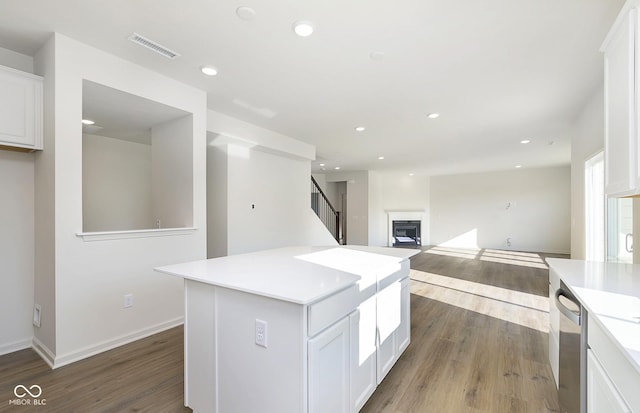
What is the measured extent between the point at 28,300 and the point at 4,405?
108 centimetres

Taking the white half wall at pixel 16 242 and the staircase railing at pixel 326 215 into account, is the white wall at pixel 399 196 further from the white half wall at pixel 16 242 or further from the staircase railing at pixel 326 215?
the white half wall at pixel 16 242

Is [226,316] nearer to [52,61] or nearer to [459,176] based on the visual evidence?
[52,61]

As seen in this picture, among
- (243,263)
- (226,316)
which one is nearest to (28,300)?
(243,263)

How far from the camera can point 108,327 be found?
8.64ft

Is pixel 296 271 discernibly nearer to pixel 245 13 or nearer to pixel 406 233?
pixel 245 13

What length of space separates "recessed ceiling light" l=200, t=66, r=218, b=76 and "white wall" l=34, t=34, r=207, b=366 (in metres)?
0.48

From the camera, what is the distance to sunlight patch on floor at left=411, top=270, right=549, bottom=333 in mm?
3475

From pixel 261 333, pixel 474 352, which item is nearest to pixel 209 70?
pixel 261 333

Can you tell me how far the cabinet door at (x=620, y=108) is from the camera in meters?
1.50

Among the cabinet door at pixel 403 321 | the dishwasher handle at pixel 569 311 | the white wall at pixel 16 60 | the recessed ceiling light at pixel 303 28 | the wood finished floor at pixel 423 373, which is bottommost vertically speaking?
the wood finished floor at pixel 423 373

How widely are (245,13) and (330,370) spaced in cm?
229

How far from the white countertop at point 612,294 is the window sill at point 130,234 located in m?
Answer: 3.22

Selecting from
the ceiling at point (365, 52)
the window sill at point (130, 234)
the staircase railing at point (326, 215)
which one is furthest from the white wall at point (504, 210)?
the window sill at point (130, 234)

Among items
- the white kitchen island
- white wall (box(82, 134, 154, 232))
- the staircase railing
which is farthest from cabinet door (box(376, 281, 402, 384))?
the staircase railing
